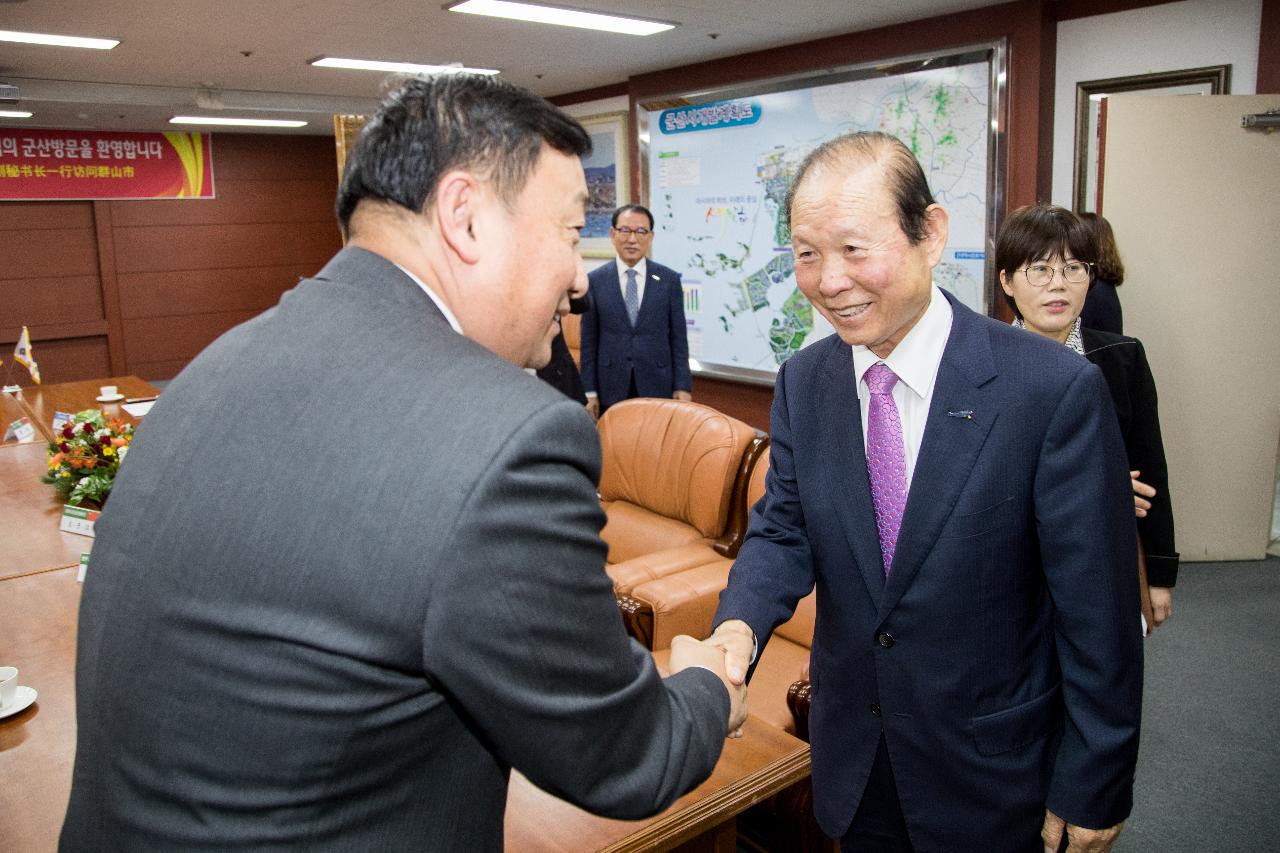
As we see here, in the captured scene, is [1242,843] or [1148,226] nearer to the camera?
[1242,843]

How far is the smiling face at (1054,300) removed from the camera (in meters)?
2.25

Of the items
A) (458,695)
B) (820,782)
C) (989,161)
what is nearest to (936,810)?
(820,782)

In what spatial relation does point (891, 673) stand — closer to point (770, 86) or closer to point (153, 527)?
point (153, 527)

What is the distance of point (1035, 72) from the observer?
191 inches

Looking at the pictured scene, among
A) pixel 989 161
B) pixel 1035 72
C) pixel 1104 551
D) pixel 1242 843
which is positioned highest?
pixel 1035 72

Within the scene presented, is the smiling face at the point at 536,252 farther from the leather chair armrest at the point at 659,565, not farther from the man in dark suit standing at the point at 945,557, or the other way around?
the leather chair armrest at the point at 659,565

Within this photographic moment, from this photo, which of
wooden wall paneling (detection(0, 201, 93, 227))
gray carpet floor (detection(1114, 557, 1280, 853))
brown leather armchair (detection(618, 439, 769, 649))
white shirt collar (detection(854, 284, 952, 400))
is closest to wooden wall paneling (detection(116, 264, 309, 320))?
wooden wall paneling (detection(0, 201, 93, 227))

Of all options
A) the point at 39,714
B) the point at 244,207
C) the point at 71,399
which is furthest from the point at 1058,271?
the point at 244,207

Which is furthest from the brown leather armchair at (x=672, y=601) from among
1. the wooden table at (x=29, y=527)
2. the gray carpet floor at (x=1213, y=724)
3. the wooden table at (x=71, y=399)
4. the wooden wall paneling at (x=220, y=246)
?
the wooden wall paneling at (x=220, y=246)

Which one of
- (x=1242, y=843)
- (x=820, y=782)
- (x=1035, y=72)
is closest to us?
(x=820, y=782)

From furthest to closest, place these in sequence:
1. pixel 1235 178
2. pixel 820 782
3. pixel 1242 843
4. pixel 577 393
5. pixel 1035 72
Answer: pixel 577 393 → pixel 1035 72 → pixel 1235 178 → pixel 1242 843 → pixel 820 782

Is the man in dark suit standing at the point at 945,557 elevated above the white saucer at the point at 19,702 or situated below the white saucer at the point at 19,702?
above

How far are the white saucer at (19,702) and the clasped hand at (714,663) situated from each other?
153 cm

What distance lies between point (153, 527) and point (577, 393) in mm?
4570
